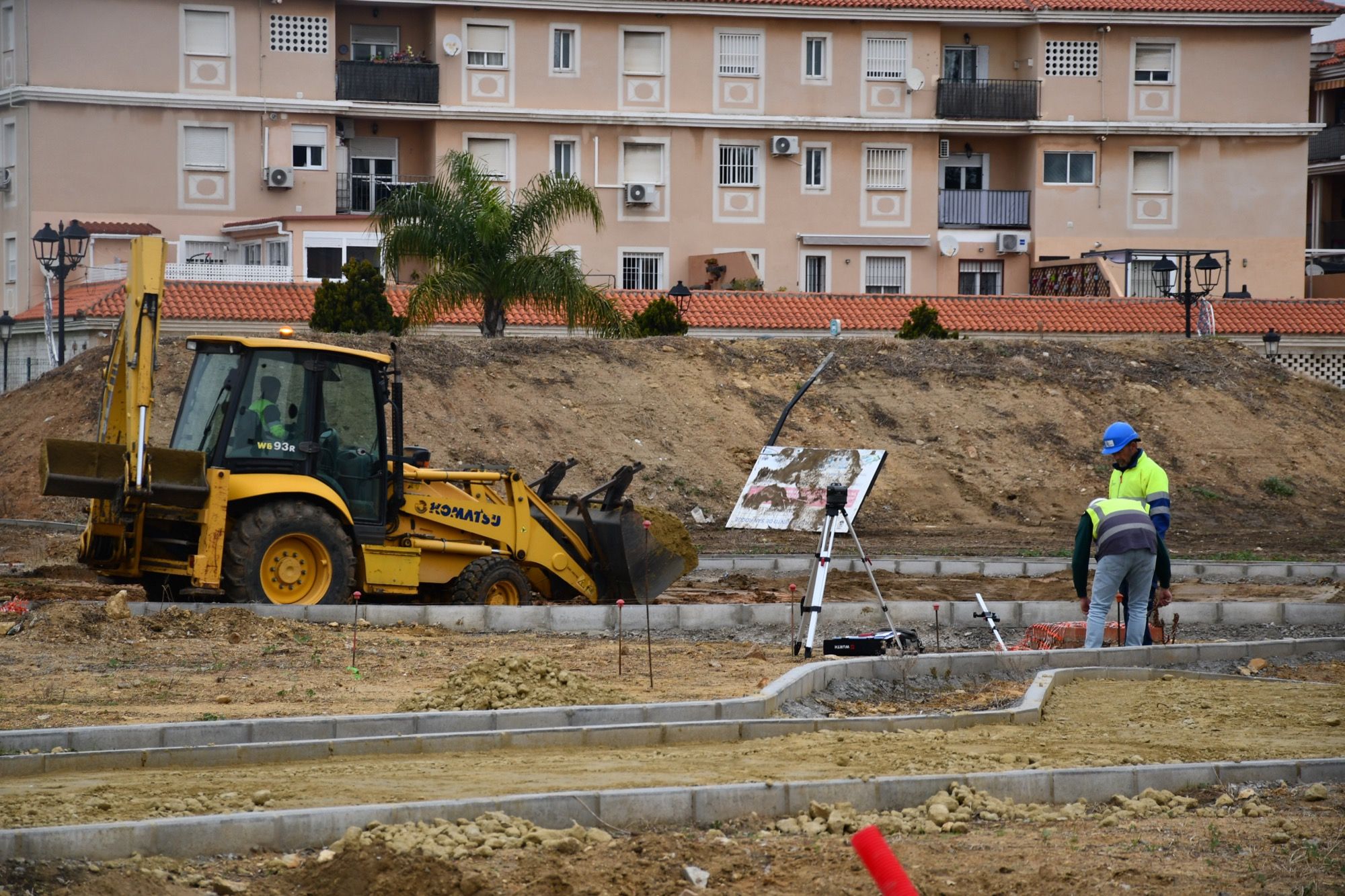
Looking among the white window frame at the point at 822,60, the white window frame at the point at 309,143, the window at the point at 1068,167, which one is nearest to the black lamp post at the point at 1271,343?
the window at the point at 1068,167

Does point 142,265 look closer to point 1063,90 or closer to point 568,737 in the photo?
point 568,737

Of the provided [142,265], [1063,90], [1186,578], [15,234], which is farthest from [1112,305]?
[142,265]

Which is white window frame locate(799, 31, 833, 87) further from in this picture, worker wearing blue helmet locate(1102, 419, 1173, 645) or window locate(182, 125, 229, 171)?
worker wearing blue helmet locate(1102, 419, 1173, 645)

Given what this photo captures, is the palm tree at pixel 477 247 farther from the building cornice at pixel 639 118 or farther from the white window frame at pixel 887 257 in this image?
the white window frame at pixel 887 257

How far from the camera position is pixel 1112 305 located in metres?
43.7

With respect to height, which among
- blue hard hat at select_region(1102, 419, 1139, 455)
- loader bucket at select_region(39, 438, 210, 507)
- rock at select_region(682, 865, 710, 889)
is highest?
blue hard hat at select_region(1102, 419, 1139, 455)

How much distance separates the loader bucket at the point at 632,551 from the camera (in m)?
16.4

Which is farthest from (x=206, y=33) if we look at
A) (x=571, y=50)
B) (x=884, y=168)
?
(x=884, y=168)

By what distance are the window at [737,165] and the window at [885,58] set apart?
426 cm

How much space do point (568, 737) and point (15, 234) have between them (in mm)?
39747

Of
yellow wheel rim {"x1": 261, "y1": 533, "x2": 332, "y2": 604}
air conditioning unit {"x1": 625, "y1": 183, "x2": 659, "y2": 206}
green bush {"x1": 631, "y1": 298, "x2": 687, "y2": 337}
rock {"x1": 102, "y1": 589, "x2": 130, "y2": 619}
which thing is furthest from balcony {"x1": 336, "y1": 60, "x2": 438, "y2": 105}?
rock {"x1": 102, "y1": 589, "x2": 130, "y2": 619}

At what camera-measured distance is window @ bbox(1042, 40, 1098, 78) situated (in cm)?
5094

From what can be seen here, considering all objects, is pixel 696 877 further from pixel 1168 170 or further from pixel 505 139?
Answer: pixel 1168 170

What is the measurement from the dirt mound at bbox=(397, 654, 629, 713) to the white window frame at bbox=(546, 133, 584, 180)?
125ft
